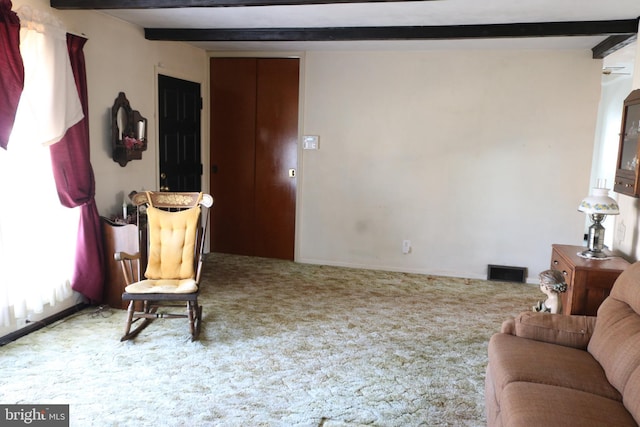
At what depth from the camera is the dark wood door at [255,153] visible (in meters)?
5.47

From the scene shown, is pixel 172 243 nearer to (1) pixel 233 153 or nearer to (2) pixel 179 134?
(2) pixel 179 134

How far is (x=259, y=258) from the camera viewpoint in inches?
226

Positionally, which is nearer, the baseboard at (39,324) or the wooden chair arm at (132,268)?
the baseboard at (39,324)

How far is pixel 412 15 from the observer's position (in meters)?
3.66

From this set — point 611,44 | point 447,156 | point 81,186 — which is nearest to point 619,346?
point 611,44

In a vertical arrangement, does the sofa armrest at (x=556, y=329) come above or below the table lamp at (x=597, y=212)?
below

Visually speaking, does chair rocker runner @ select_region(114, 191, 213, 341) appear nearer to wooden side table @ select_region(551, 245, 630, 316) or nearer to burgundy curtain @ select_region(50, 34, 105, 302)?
burgundy curtain @ select_region(50, 34, 105, 302)

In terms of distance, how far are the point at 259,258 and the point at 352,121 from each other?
1.88m

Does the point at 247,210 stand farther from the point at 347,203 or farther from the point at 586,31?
the point at 586,31

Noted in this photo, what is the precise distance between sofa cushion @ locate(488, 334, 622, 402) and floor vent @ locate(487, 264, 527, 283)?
9.01ft

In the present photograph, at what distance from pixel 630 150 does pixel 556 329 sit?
1.61m

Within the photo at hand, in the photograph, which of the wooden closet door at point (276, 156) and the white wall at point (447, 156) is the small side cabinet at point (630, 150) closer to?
the white wall at point (447, 156)

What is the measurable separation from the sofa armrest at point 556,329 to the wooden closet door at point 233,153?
3747 millimetres

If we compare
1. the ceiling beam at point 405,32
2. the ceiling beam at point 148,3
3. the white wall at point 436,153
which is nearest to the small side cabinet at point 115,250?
the white wall at point 436,153
